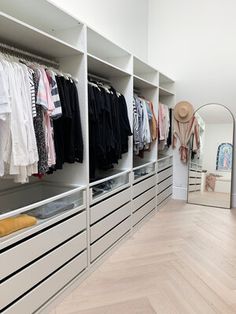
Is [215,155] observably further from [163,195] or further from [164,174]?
[163,195]

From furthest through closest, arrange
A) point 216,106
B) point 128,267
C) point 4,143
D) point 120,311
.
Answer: point 216,106 → point 128,267 → point 120,311 → point 4,143

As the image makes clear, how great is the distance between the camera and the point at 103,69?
2.54 meters

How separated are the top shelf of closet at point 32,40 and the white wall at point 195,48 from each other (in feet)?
8.75

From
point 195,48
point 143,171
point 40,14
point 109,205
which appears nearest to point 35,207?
point 109,205

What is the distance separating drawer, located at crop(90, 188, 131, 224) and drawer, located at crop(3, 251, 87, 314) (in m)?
0.31

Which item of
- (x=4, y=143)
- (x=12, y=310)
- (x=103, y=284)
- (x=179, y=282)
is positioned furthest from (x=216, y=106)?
(x=12, y=310)

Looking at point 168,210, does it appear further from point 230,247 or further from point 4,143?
point 4,143

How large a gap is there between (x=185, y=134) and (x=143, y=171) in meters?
1.29

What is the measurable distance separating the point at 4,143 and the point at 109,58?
1.79 meters

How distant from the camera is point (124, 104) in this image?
270 centimetres

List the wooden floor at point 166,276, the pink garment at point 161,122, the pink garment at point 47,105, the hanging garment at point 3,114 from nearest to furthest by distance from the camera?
the hanging garment at point 3,114, the pink garment at point 47,105, the wooden floor at point 166,276, the pink garment at point 161,122

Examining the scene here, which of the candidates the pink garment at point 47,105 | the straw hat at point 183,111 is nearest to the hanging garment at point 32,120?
the pink garment at point 47,105

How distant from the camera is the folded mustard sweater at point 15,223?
147 centimetres

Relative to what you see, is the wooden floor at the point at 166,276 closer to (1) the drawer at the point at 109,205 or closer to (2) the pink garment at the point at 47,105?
(1) the drawer at the point at 109,205
